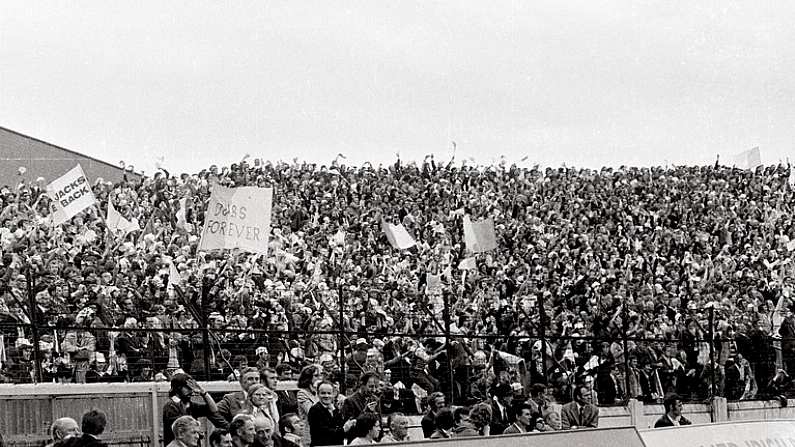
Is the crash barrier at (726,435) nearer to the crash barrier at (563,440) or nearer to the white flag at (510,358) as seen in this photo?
the crash barrier at (563,440)

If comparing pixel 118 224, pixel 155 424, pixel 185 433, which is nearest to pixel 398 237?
pixel 118 224

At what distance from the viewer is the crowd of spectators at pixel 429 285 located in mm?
16469

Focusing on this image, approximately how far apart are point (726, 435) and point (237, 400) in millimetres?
4076

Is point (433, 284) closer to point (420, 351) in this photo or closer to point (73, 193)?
point (73, 193)

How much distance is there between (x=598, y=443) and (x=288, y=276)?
13.9m

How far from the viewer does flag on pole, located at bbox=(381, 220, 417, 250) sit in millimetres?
28500

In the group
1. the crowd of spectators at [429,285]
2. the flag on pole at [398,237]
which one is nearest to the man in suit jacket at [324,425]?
the crowd of spectators at [429,285]

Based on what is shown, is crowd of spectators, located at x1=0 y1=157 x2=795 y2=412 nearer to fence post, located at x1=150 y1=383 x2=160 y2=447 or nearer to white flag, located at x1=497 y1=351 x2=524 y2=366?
white flag, located at x1=497 y1=351 x2=524 y2=366

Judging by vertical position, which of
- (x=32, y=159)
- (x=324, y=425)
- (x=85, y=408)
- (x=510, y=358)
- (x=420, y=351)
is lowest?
(x=324, y=425)

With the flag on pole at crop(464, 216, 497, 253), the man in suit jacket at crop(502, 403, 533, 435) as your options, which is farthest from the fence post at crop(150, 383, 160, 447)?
the flag on pole at crop(464, 216, 497, 253)

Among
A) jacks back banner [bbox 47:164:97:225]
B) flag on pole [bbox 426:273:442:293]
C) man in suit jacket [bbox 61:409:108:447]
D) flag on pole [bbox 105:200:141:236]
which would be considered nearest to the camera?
man in suit jacket [bbox 61:409:108:447]

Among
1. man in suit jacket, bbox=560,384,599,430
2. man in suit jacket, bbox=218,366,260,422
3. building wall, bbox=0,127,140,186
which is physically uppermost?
building wall, bbox=0,127,140,186

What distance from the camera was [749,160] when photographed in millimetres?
44406

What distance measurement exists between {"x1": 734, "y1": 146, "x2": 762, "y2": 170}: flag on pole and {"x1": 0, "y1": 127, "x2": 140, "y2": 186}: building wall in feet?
62.6
